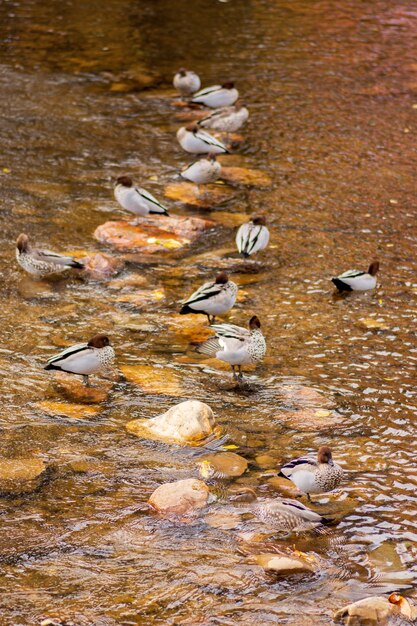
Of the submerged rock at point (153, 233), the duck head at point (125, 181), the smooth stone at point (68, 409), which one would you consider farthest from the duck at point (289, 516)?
the duck head at point (125, 181)

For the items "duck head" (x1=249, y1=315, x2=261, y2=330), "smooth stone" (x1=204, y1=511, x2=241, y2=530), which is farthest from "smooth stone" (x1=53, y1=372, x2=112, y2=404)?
"smooth stone" (x1=204, y1=511, x2=241, y2=530)

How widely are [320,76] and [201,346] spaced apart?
10461 millimetres

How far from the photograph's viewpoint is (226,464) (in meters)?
7.30

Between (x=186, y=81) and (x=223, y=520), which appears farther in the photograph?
(x=186, y=81)

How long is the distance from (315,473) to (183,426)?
127cm

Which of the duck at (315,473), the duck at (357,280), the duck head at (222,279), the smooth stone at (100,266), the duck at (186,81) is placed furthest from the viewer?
the duck at (186,81)

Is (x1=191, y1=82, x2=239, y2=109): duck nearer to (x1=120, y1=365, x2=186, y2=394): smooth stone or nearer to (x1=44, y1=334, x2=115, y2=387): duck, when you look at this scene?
(x1=120, y1=365, x2=186, y2=394): smooth stone

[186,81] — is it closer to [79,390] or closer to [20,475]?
[79,390]

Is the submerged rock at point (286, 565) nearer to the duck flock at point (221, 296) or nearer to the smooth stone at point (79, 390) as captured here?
the duck flock at point (221, 296)

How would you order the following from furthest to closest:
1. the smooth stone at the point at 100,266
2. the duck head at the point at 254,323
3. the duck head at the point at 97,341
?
1. the smooth stone at the point at 100,266
2. the duck head at the point at 254,323
3. the duck head at the point at 97,341

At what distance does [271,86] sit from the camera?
17562 millimetres

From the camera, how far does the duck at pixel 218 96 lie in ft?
52.4

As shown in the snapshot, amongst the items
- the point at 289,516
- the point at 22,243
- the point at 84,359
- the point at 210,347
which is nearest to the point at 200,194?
the point at 22,243

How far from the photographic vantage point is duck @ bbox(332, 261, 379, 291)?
1023 centimetres
